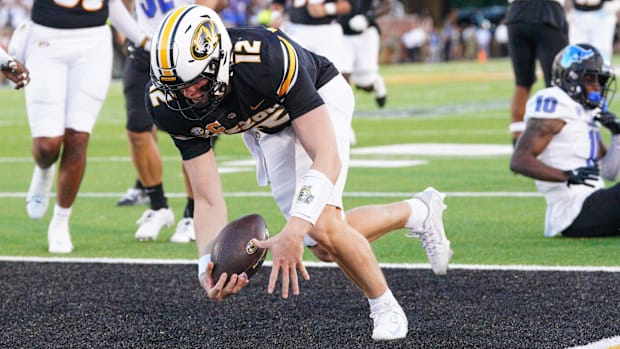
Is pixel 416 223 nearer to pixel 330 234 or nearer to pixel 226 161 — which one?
pixel 330 234

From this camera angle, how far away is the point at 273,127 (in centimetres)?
465

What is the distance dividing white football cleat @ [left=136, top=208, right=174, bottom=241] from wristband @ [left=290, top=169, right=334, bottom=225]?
317 cm

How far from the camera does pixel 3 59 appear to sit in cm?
626

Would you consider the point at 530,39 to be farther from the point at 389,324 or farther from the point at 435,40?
the point at 435,40

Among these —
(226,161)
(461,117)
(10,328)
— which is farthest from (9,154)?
(10,328)

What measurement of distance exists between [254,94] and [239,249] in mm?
592

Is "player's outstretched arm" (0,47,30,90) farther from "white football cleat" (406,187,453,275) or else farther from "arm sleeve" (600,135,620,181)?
"arm sleeve" (600,135,620,181)

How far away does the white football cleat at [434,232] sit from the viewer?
5.26m

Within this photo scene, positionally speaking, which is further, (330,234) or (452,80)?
(452,80)

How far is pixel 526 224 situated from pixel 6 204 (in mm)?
3905

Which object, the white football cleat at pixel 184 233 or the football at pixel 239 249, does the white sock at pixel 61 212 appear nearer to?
the white football cleat at pixel 184 233

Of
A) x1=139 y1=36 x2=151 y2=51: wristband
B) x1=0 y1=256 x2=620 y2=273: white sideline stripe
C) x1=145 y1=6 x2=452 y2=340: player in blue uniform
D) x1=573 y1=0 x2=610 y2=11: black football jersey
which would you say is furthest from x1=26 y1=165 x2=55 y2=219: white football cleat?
x1=573 y1=0 x2=610 y2=11: black football jersey

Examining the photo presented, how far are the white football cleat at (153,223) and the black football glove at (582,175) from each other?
95.7 inches

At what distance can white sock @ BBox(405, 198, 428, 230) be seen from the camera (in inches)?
→ 204
